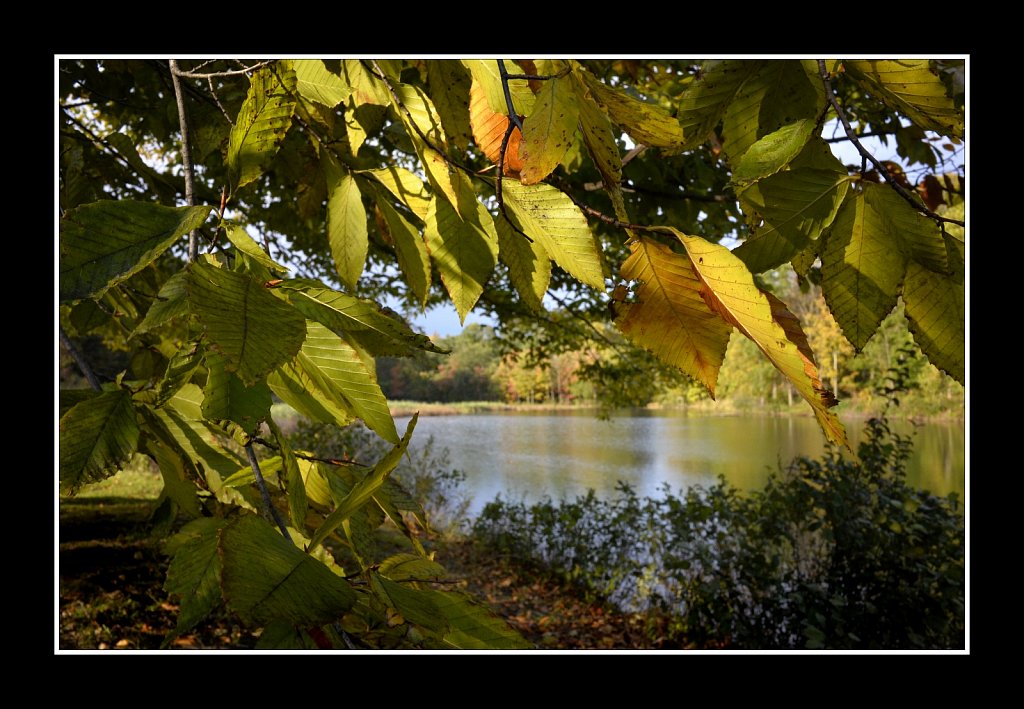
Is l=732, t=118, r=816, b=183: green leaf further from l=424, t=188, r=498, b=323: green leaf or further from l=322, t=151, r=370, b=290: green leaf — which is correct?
l=322, t=151, r=370, b=290: green leaf

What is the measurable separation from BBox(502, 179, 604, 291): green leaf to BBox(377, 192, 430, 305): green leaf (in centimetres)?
15

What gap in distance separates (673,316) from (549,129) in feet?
0.50

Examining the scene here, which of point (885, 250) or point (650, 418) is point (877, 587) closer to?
point (885, 250)

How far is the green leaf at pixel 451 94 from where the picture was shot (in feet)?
2.05

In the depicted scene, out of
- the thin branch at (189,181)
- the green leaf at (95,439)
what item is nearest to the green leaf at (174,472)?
the green leaf at (95,439)

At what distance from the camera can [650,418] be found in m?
15.9

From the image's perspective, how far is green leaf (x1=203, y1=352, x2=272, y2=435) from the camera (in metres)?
0.43

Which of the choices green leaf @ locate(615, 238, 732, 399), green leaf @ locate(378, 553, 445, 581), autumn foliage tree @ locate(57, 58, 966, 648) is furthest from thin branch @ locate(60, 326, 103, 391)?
green leaf @ locate(615, 238, 732, 399)

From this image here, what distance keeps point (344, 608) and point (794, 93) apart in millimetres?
588

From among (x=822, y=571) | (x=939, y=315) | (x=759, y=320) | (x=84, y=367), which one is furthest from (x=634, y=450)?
(x=759, y=320)

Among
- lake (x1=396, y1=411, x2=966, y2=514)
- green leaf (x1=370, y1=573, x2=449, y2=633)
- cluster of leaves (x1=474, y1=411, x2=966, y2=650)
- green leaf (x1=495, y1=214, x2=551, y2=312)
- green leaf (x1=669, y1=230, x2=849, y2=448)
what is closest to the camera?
green leaf (x1=669, y1=230, x2=849, y2=448)

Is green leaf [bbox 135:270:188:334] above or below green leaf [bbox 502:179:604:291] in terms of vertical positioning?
below

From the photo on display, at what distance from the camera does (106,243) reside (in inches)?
16.2
